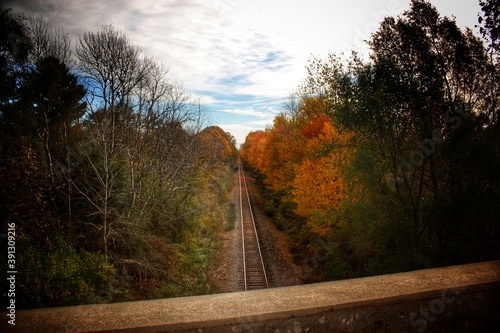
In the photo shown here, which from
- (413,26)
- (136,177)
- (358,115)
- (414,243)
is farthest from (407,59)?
(136,177)

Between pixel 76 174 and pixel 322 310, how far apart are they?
38.6 feet

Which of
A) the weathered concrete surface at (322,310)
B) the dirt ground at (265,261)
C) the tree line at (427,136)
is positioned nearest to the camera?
the weathered concrete surface at (322,310)

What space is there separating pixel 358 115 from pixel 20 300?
1159 centimetres

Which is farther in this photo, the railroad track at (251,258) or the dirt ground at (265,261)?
the dirt ground at (265,261)

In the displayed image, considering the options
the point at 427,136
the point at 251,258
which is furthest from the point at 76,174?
the point at 427,136

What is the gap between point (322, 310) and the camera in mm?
2051

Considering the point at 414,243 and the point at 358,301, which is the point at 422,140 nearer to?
the point at 414,243

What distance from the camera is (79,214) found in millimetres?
10086

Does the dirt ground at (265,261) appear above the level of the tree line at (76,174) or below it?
below

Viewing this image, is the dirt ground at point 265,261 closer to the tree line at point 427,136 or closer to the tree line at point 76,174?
the tree line at point 76,174

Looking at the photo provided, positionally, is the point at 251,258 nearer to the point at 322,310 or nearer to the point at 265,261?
the point at 265,261

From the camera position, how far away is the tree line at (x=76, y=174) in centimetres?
780

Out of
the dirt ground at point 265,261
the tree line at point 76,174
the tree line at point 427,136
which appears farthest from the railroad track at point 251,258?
the tree line at point 427,136

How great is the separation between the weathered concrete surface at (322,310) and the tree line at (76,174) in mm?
6903
